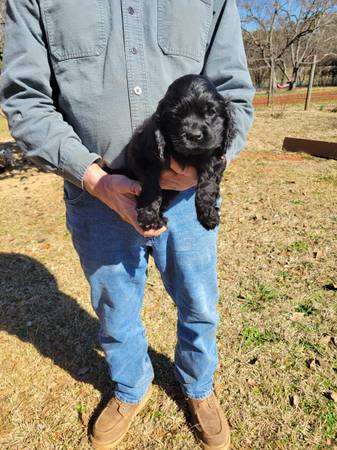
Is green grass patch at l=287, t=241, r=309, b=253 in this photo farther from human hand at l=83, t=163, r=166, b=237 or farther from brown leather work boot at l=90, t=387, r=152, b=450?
human hand at l=83, t=163, r=166, b=237

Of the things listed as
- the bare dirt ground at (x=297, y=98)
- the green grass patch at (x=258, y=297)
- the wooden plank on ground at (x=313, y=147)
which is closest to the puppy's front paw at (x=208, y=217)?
the green grass patch at (x=258, y=297)

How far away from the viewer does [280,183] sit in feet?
21.1

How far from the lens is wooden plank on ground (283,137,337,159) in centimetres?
773

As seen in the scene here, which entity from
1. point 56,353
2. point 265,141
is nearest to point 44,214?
point 56,353

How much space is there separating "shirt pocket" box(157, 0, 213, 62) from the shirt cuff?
558mm

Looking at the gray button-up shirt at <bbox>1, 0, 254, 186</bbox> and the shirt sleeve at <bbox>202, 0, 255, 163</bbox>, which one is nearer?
the gray button-up shirt at <bbox>1, 0, 254, 186</bbox>

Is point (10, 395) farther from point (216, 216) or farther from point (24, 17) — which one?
point (24, 17)

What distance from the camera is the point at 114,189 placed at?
1642 mm

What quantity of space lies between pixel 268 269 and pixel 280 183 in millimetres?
2776

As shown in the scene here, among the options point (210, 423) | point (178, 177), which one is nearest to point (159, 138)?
point (178, 177)

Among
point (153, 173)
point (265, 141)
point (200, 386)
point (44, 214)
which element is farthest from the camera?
point (265, 141)

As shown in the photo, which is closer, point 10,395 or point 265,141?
point 10,395

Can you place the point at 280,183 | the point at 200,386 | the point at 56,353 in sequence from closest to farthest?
1. the point at 200,386
2. the point at 56,353
3. the point at 280,183

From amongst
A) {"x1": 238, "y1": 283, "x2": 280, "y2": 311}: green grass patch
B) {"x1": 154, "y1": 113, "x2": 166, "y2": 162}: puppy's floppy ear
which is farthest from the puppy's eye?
{"x1": 238, "y1": 283, "x2": 280, "y2": 311}: green grass patch
